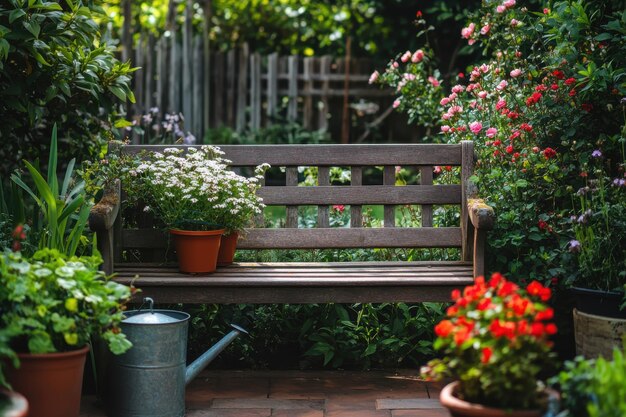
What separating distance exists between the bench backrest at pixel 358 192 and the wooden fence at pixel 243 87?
17.8 feet

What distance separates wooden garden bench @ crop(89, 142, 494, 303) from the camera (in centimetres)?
392

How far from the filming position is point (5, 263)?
116 inches


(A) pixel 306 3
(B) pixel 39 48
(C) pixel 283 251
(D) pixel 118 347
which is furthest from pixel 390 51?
(D) pixel 118 347

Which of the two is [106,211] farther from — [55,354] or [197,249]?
[55,354]

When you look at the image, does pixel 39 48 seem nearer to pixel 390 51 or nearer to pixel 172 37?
pixel 172 37

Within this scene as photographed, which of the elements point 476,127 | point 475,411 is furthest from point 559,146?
point 475,411

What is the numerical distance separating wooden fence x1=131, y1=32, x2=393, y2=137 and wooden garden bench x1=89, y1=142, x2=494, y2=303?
17.9 feet

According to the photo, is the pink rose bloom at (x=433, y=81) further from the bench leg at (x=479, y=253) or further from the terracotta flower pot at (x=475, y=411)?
the terracotta flower pot at (x=475, y=411)

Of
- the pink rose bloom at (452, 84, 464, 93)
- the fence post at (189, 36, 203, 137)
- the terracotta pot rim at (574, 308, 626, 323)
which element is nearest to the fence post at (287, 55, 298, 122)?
the fence post at (189, 36, 203, 137)

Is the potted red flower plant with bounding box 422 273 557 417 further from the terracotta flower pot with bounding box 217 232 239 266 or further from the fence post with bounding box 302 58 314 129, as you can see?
the fence post with bounding box 302 58 314 129

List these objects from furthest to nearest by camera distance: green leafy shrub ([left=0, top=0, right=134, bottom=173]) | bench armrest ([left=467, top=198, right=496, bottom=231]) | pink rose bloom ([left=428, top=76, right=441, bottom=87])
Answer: pink rose bloom ([left=428, top=76, right=441, bottom=87]), green leafy shrub ([left=0, top=0, right=134, bottom=173]), bench armrest ([left=467, top=198, right=496, bottom=231])

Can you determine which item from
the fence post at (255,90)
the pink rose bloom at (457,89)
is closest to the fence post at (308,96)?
the fence post at (255,90)

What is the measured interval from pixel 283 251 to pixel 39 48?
5.87 ft

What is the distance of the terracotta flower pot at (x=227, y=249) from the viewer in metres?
4.19
